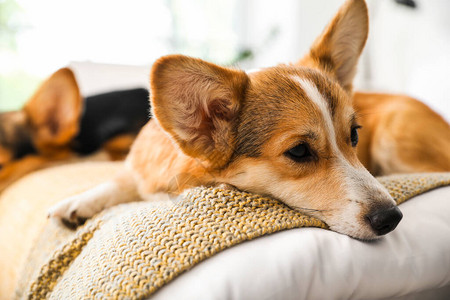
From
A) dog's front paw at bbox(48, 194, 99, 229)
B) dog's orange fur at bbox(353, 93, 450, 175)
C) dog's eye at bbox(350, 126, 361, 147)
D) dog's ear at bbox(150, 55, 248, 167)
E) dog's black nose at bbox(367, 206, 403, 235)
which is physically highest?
dog's ear at bbox(150, 55, 248, 167)

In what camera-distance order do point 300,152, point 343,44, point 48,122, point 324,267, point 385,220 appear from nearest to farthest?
point 324,267 < point 385,220 < point 300,152 < point 343,44 < point 48,122

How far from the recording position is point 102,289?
0.69m

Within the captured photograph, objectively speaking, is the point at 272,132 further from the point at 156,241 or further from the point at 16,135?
the point at 16,135

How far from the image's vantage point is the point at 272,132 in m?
Result: 0.99

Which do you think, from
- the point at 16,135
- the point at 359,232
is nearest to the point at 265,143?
the point at 359,232

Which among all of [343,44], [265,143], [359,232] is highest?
[343,44]

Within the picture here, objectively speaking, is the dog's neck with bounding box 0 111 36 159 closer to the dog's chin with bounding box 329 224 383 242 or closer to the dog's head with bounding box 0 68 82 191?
the dog's head with bounding box 0 68 82 191

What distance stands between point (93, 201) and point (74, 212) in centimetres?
7

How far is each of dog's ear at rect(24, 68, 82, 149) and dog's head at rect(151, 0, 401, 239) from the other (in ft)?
4.50

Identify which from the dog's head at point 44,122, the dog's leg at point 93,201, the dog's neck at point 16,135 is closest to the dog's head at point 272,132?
the dog's leg at point 93,201

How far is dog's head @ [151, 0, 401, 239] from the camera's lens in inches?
35.9

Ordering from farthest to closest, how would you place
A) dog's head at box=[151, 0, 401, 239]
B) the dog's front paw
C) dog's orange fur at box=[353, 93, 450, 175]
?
dog's orange fur at box=[353, 93, 450, 175]
the dog's front paw
dog's head at box=[151, 0, 401, 239]

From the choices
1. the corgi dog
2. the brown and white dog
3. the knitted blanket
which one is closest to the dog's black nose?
the brown and white dog

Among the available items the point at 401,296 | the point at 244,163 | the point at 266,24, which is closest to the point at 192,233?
the point at 244,163
